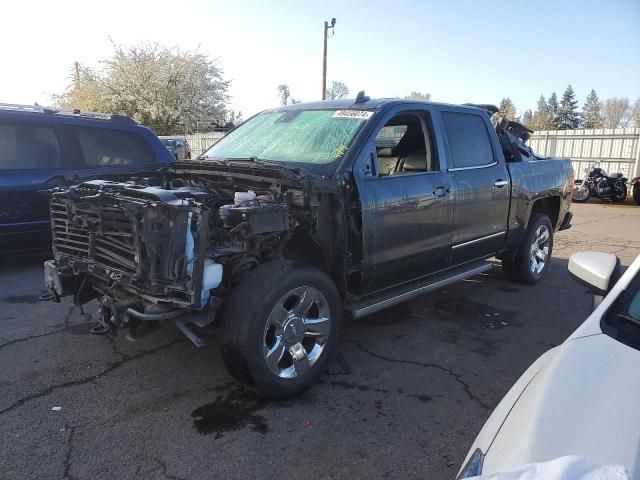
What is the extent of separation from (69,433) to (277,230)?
1.69 metres

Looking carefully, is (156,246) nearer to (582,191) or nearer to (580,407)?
(580,407)

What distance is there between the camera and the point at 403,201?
3.91 meters

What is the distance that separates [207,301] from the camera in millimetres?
3012

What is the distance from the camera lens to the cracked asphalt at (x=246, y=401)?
103 inches

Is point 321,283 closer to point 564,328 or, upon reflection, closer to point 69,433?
point 69,433

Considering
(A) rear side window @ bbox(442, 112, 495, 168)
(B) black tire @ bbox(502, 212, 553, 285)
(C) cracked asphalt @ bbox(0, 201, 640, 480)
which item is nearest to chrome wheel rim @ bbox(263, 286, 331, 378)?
(C) cracked asphalt @ bbox(0, 201, 640, 480)

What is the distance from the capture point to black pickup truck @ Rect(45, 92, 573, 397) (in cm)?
293

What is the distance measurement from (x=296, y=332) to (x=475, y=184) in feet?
8.08

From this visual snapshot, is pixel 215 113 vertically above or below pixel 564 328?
above

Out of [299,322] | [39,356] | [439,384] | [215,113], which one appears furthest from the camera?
[215,113]

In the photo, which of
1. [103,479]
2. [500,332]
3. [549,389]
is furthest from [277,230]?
[500,332]

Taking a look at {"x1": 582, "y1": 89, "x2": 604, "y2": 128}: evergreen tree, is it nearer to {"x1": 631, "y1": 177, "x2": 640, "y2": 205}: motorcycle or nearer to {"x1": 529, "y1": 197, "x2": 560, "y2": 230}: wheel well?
{"x1": 631, "y1": 177, "x2": 640, "y2": 205}: motorcycle

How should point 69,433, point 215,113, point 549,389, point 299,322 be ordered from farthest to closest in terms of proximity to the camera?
point 215,113 → point 299,322 → point 69,433 → point 549,389

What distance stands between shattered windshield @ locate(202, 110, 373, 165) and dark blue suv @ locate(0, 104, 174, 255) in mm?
1375
